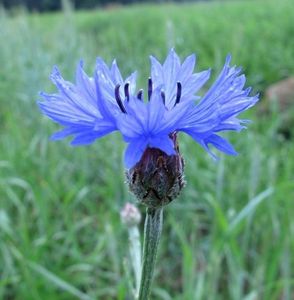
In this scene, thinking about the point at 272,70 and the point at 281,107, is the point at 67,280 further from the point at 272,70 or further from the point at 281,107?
the point at 272,70

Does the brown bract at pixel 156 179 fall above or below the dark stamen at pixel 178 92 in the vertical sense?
below

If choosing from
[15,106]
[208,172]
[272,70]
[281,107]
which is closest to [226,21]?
[272,70]

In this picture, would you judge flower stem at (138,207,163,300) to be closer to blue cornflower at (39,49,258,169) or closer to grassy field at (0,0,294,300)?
blue cornflower at (39,49,258,169)

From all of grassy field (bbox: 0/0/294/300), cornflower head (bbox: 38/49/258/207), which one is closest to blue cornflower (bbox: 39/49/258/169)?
cornflower head (bbox: 38/49/258/207)

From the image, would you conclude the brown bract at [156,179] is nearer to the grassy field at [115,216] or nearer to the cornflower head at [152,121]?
the cornflower head at [152,121]

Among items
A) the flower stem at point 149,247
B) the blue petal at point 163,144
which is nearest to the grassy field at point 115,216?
the flower stem at point 149,247

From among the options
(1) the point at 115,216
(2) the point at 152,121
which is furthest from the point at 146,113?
(1) the point at 115,216

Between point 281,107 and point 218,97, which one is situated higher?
point 281,107

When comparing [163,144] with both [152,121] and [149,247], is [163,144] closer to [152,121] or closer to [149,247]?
[152,121]
